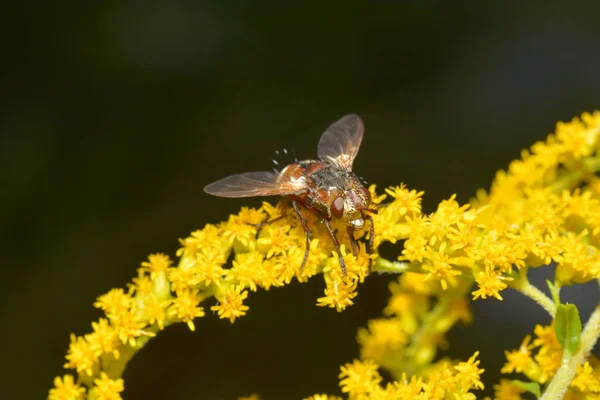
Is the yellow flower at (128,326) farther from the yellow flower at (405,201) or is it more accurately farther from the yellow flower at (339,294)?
the yellow flower at (405,201)

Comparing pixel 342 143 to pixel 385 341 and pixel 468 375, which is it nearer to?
pixel 385 341

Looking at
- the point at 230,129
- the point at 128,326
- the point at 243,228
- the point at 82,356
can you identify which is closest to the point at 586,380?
the point at 243,228

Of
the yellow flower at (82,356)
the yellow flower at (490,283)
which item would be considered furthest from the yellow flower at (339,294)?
the yellow flower at (82,356)


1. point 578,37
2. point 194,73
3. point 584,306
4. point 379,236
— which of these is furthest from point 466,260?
point 578,37

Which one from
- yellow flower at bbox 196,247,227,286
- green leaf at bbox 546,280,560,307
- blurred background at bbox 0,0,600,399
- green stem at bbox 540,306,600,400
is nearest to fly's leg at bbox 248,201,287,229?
yellow flower at bbox 196,247,227,286

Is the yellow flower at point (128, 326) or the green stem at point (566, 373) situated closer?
the green stem at point (566, 373)
